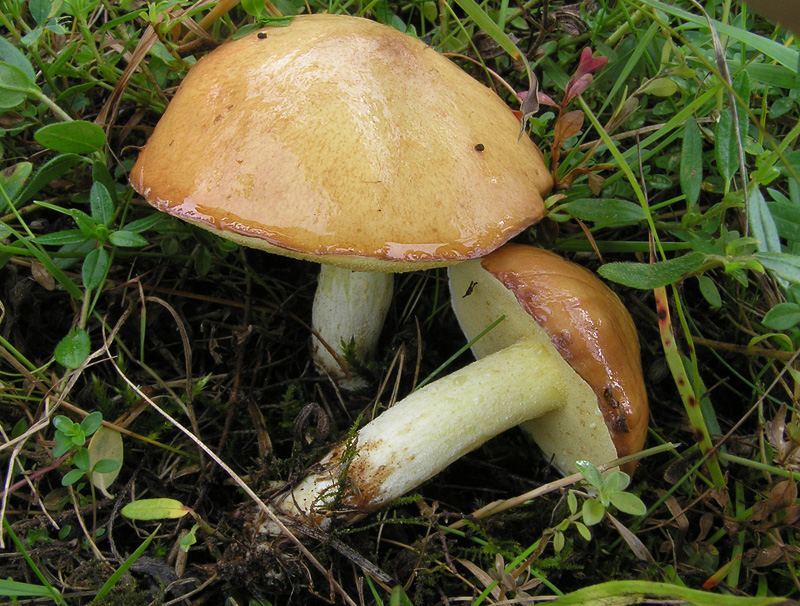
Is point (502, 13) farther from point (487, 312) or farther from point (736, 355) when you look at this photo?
point (736, 355)

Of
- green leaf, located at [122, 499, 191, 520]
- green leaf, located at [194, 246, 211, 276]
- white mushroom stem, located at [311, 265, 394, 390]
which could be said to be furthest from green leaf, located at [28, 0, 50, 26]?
green leaf, located at [122, 499, 191, 520]

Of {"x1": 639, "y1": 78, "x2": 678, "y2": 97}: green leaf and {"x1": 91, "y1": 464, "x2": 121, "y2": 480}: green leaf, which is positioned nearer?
{"x1": 91, "y1": 464, "x2": 121, "y2": 480}: green leaf

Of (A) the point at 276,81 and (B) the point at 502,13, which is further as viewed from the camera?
(B) the point at 502,13

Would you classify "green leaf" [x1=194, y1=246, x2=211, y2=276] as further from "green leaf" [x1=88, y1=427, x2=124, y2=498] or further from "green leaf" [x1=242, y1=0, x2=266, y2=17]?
"green leaf" [x1=242, y1=0, x2=266, y2=17]

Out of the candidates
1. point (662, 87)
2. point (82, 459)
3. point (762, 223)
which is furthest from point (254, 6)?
point (762, 223)

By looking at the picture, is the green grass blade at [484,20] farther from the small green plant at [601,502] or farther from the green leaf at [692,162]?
the small green plant at [601,502]

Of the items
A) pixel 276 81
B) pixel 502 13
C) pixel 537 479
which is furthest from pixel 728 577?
pixel 502 13
